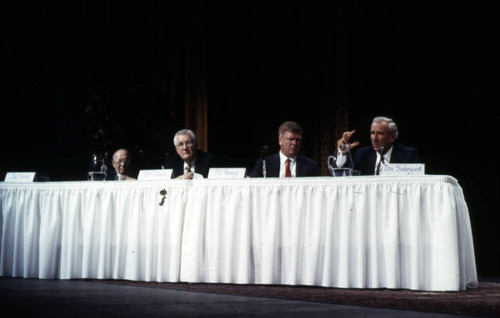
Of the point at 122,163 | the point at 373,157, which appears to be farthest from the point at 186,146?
the point at 373,157

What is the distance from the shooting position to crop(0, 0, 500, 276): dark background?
Result: 19.9 ft

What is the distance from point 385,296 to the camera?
10.5ft

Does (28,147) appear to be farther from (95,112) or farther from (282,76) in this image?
(282,76)

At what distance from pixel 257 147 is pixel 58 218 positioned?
3207 mm

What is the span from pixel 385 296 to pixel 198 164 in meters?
1.90

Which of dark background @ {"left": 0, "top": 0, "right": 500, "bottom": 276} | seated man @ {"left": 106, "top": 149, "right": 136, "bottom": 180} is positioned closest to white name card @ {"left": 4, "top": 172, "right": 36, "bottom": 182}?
seated man @ {"left": 106, "top": 149, "right": 136, "bottom": 180}

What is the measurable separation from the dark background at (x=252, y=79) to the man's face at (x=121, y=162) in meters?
1.27

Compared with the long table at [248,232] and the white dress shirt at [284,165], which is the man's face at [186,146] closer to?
the white dress shirt at [284,165]

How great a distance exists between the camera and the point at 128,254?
3.94m

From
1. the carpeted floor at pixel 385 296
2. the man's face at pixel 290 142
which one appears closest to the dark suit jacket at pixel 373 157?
the man's face at pixel 290 142

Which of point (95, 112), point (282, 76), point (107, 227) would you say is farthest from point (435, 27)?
point (107, 227)

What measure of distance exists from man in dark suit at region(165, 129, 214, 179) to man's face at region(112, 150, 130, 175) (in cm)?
29

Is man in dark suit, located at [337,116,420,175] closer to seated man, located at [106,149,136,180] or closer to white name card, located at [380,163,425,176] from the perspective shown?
white name card, located at [380,163,425,176]

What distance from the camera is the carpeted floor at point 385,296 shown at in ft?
9.23
